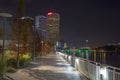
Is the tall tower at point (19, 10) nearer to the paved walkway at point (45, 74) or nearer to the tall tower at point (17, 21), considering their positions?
the tall tower at point (17, 21)

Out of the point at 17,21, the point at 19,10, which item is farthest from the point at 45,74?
the point at 19,10

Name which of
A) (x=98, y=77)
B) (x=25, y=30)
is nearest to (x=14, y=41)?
(x=25, y=30)

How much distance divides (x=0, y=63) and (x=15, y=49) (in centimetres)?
1519

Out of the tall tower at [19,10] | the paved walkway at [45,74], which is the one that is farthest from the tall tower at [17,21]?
the paved walkway at [45,74]

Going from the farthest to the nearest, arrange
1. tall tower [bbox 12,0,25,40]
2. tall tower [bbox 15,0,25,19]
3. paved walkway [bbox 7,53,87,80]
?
tall tower [bbox 15,0,25,19] < tall tower [bbox 12,0,25,40] < paved walkway [bbox 7,53,87,80]

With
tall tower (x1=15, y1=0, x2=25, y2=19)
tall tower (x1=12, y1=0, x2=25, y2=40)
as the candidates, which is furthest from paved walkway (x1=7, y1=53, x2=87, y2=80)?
tall tower (x1=15, y1=0, x2=25, y2=19)

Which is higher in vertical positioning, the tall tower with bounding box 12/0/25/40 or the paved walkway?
the tall tower with bounding box 12/0/25/40

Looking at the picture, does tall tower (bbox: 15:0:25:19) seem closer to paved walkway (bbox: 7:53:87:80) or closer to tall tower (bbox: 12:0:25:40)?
tall tower (bbox: 12:0:25:40)

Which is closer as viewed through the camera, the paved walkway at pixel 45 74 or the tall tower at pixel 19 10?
the paved walkway at pixel 45 74

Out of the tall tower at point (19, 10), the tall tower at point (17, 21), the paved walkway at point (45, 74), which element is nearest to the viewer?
the paved walkway at point (45, 74)

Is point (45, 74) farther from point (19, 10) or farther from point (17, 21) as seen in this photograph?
point (19, 10)

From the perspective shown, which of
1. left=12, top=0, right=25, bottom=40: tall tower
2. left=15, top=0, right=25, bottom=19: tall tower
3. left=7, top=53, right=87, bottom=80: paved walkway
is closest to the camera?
left=7, top=53, right=87, bottom=80: paved walkway

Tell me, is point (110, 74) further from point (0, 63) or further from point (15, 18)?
point (15, 18)

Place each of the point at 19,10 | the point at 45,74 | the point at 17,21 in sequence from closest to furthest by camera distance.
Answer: the point at 45,74, the point at 17,21, the point at 19,10
